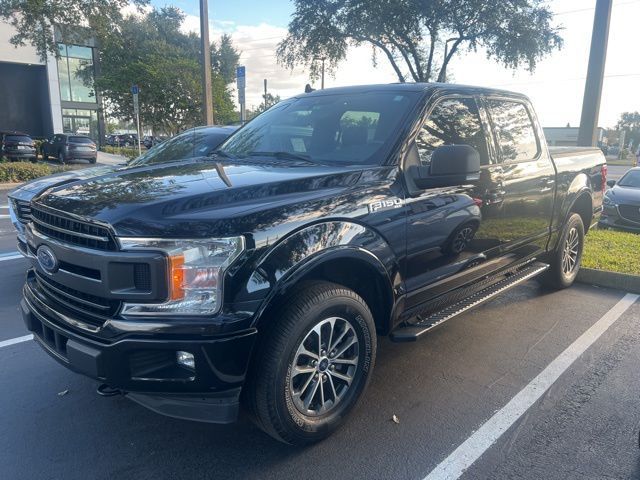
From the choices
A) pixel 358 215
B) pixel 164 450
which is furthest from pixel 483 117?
pixel 164 450

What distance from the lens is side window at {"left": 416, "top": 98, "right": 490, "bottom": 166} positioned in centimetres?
351

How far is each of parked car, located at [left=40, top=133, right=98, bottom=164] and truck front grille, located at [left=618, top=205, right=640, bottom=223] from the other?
21.8m

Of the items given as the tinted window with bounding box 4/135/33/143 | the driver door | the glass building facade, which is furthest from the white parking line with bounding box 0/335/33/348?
the glass building facade

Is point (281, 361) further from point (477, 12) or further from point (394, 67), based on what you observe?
Result: point (394, 67)

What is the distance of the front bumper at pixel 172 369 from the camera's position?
2299 millimetres

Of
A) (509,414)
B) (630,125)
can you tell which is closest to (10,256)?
(509,414)

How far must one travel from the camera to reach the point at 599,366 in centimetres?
386

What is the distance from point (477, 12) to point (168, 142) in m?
17.9

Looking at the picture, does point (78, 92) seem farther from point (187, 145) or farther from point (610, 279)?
point (610, 279)

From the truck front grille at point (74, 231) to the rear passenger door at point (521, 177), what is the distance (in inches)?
119

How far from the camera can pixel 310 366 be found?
2783 millimetres

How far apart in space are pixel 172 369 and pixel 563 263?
466cm

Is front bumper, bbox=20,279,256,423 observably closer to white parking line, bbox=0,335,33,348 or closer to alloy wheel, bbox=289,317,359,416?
alloy wheel, bbox=289,317,359,416

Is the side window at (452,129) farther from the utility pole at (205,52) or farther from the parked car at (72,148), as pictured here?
the parked car at (72,148)
